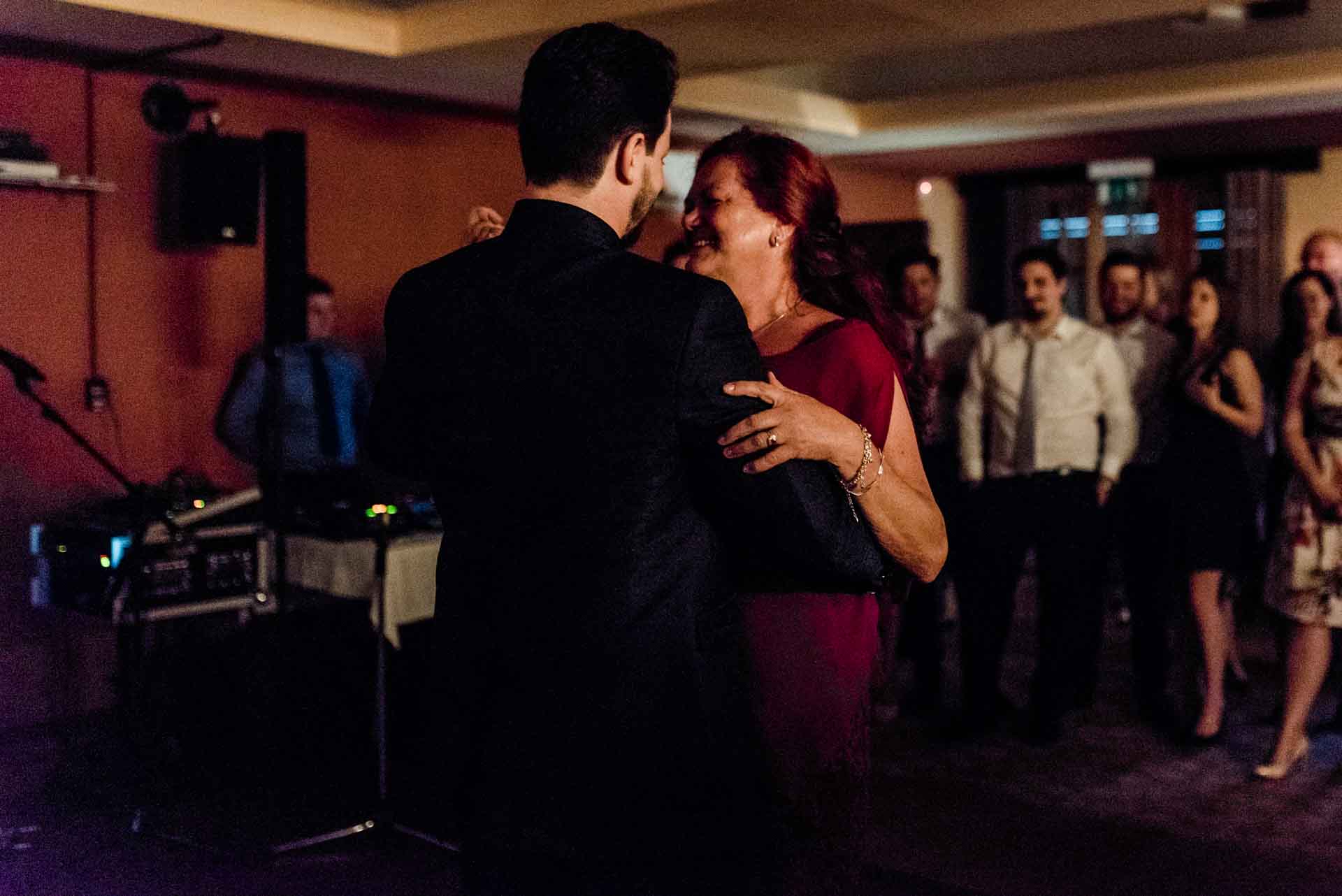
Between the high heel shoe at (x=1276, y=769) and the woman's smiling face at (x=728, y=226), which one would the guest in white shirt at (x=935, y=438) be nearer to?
the high heel shoe at (x=1276, y=769)

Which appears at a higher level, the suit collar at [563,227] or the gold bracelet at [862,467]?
the suit collar at [563,227]

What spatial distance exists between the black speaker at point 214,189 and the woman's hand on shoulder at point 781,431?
4867mm

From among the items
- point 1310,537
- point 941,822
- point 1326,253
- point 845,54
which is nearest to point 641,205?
point 941,822

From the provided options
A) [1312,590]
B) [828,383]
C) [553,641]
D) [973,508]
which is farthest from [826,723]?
[973,508]

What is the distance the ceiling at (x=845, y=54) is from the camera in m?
4.98

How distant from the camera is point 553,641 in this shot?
120 cm

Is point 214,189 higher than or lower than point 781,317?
higher

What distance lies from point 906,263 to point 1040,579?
1.56m

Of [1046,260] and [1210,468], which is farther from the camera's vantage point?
[1046,260]

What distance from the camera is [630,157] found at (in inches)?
49.1

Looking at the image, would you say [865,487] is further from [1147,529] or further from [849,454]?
[1147,529]

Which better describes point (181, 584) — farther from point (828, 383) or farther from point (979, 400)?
point (828, 383)

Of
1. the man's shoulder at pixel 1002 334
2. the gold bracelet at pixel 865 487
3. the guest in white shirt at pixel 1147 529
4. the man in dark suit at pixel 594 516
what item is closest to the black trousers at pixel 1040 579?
the guest in white shirt at pixel 1147 529

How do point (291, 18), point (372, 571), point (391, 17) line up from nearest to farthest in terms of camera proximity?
point (372, 571)
point (291, 18)
point (391, 17)
